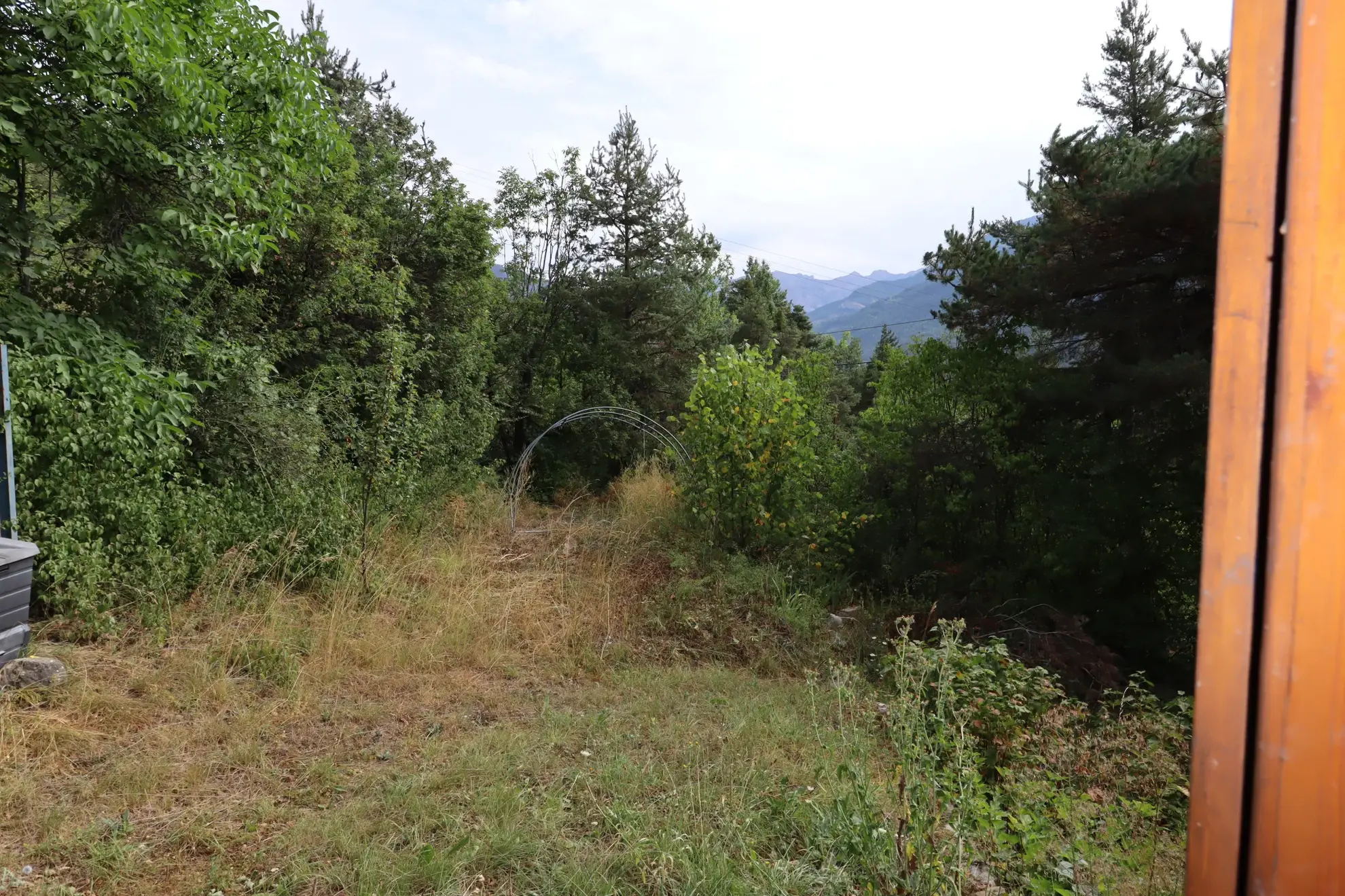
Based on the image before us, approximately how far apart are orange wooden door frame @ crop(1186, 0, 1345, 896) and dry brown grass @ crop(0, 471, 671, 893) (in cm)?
313

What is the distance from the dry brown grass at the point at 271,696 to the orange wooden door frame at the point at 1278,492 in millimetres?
3132

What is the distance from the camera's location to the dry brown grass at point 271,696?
9.45ft

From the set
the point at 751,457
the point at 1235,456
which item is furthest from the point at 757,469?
the point at 1235,456

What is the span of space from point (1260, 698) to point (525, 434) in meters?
11.8

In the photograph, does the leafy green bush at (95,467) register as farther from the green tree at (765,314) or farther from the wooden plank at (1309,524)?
the green tree at (765,314)

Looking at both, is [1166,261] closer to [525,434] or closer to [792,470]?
[792,470]

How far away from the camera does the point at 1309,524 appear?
1.37 feet

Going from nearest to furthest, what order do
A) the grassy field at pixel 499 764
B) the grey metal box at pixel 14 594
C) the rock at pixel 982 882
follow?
1. the rock at pixel 982 882
2. the grassy field at pixel 499 764
3. the grey metal box at pixel 14 594

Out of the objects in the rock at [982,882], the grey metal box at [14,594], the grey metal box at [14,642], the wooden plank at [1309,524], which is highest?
the wooden plank at [1309,524]

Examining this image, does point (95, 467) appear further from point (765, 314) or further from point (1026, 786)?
point (765, 314)

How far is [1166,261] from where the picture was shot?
513 cm

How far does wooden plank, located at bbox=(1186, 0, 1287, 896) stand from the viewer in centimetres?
43

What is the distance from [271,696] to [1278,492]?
4684 mm

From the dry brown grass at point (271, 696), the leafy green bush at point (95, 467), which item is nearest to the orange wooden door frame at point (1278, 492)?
the dry brown grass at point (271, 696)
